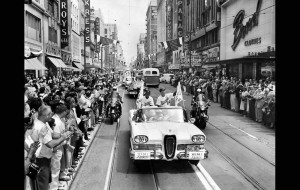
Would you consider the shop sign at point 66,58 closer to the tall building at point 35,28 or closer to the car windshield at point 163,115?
the tall building at point 35,28

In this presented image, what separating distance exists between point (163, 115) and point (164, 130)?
1418 mm

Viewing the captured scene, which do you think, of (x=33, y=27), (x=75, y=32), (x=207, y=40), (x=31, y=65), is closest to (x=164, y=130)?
(x=31, y=65)

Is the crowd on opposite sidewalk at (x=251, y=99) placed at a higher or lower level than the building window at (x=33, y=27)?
lower

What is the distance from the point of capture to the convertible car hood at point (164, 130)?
798 cm

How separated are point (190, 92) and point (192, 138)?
2608 cm

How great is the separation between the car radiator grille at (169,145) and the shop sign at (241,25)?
74.5 feet

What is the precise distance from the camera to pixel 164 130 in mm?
8258

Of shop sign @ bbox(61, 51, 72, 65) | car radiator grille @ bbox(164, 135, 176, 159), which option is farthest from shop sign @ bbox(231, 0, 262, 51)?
car radiator grille @ bbox(164, 135, 176, 159)

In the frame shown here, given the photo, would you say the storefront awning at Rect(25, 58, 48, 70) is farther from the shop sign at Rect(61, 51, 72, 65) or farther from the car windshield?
the shop sign at Rect(61, 51, 72, 65)

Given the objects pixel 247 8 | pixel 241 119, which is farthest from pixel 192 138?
pixel 247 8

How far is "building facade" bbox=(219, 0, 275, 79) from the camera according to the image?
25.3m

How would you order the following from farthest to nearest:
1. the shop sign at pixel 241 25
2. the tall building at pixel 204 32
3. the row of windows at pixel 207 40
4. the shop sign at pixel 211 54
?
the row of windows at pixel 207 40
the tall building at pixel 204 32
the shop sign at pixel 211 54
the shop sign at pixel 241 25

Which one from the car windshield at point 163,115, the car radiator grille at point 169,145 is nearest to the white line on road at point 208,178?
the car radiator grille at point 169,145
